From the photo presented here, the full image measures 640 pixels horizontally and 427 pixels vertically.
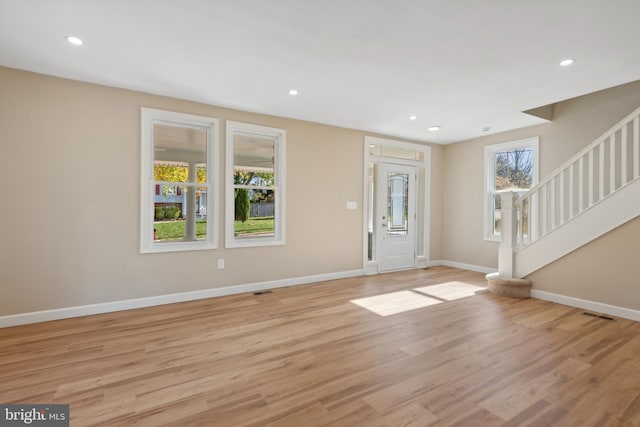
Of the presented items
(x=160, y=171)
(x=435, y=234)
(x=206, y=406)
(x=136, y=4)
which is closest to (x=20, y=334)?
(x=160, y=171)

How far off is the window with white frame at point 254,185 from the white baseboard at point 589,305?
3.80 metres

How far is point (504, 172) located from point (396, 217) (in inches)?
84.7

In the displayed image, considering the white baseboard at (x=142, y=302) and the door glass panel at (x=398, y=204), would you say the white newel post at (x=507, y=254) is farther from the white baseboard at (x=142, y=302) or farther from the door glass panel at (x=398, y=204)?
the white baseboard at (x=142, y=302)

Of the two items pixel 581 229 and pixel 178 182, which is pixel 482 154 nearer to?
pixel 581 229

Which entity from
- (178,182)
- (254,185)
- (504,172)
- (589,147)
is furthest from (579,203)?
(178,182)

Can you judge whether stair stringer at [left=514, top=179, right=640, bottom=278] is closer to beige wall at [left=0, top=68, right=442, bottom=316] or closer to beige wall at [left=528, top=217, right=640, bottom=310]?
beige wall at [left=528, top=217, right=640, bottom=310]

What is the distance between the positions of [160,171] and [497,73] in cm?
419

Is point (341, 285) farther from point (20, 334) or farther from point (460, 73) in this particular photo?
point (20, 334)

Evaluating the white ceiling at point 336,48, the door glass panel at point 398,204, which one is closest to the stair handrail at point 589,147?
the white ceiling at point 336,48

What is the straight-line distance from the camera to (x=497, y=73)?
315cm

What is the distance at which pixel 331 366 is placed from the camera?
2320 mm

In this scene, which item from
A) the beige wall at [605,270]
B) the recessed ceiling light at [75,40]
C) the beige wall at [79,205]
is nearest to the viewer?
the recessed ceiling light at [75,40]

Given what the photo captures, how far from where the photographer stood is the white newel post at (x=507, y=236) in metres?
4.43

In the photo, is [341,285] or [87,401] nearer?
[87,401]
